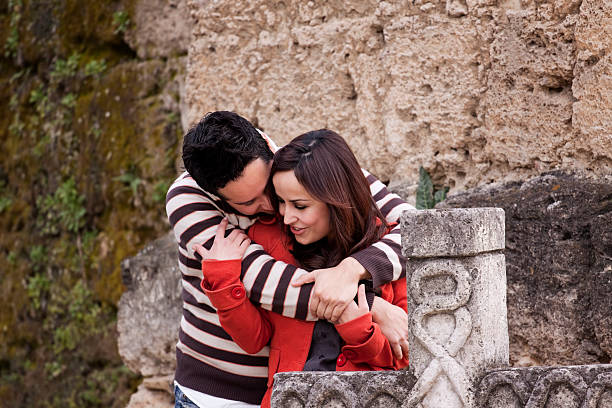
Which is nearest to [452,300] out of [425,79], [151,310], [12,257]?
[425,79]

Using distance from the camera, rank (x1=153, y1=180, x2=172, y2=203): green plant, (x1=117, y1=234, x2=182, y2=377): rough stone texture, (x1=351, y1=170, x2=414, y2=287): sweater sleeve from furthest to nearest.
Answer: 1. (x1=153, y1=180, x2=172, y2=203): green plant
2. (x1=117, y1=234, x2=182, y2=377): rough stone texture
3. (x1=351, y1=170, x2=414, y2=287): sweater sleeve

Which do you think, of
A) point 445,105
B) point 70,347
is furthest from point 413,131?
point 70,347

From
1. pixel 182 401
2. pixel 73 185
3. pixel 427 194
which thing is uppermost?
pixel 427 194

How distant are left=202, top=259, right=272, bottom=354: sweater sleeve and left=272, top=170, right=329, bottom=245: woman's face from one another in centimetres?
19

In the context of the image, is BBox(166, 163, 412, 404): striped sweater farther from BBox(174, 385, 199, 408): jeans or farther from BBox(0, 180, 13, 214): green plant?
BBox(0, 180, 13, 214): green plant

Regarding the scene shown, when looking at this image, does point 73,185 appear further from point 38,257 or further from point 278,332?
point 278,332

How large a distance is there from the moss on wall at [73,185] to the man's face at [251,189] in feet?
7.47

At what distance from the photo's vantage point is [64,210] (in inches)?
205

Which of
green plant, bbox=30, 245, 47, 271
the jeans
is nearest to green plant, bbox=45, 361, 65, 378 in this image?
green plant, bbox=30, 245, 47, 271

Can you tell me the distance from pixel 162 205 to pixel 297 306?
8.26ft

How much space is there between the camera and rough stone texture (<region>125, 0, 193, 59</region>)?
4.71 m

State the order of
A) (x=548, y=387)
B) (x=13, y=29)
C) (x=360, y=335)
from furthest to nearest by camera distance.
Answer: (x=13, y=29) < (x=360, y=335) < (x=548, y=387)

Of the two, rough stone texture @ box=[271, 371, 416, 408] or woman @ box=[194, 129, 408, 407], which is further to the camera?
woman @ box=[194, 129, 408, 407]

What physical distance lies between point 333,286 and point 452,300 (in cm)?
41
